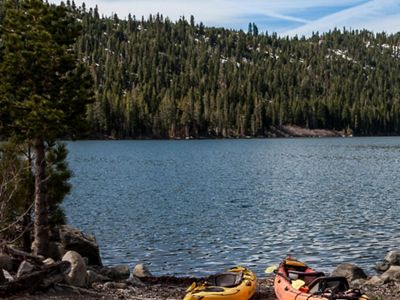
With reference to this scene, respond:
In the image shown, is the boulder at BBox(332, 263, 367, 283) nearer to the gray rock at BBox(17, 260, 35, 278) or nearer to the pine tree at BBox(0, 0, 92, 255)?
the pine tree at BBox(0, 0, 92, 255)

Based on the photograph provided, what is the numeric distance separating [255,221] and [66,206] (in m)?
19.5

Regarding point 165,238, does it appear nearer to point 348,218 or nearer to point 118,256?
point 118,256

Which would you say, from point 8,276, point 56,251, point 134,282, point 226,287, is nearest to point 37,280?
point 8,276

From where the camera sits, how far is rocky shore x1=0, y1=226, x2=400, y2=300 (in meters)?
18.8

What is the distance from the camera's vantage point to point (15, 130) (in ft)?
82.7

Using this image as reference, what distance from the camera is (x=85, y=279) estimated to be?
21.3 metres

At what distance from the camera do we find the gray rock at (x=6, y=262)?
20766 millimetres

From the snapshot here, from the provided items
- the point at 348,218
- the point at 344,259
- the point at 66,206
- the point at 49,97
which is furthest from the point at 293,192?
the point at 49,97

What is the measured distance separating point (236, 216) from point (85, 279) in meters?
27.2

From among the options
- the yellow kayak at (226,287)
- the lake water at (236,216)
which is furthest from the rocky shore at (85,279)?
the lake water at (236,216)

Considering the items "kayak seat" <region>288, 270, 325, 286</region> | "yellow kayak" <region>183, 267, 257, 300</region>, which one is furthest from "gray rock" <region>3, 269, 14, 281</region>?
"kayak seat" <region>288, 270, 325, 286</region>

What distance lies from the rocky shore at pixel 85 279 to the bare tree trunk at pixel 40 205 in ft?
2.52

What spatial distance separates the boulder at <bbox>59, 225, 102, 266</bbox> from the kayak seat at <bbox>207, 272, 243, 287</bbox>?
9648 mm

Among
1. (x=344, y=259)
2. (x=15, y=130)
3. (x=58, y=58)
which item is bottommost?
(x=344, y=259)
